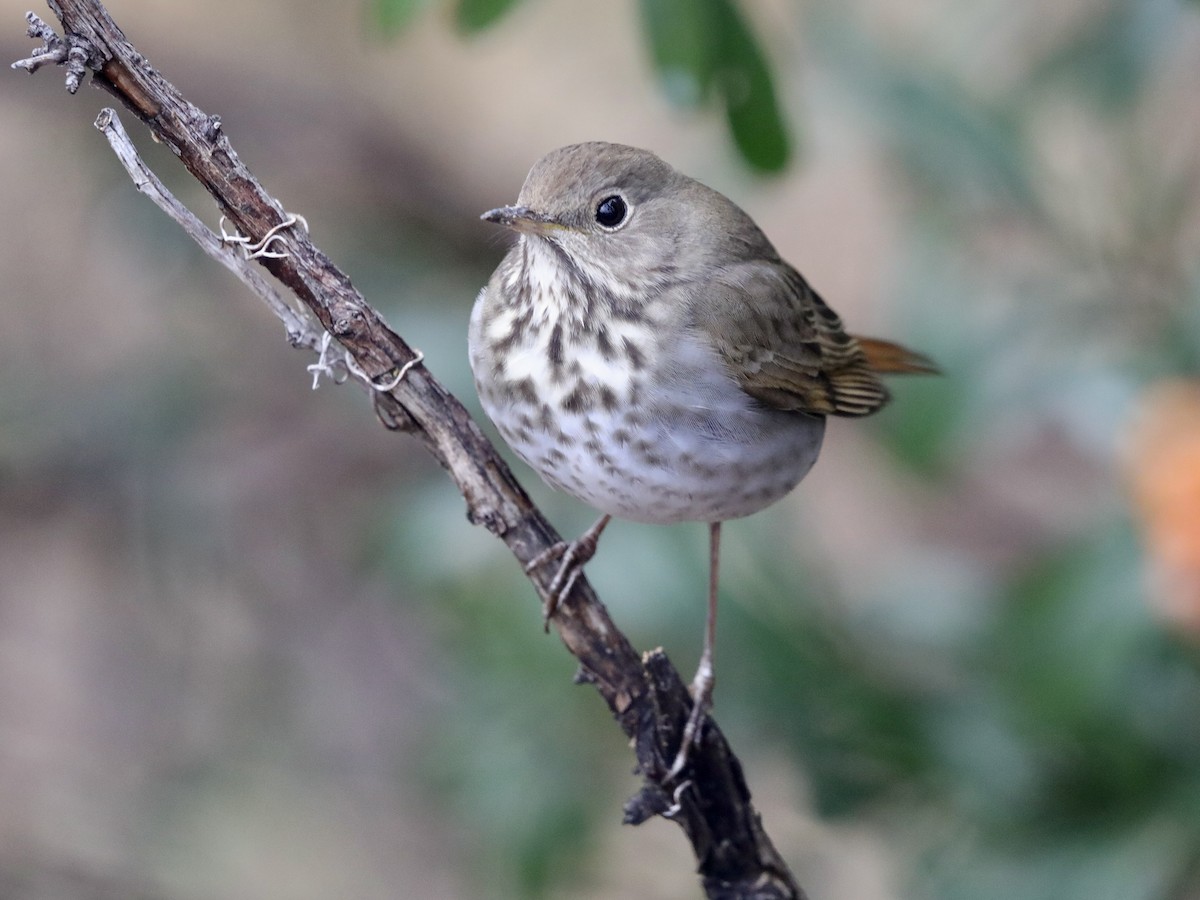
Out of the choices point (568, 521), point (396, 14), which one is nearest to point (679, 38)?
point (396, 14)

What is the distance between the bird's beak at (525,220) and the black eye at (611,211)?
0.35 feet

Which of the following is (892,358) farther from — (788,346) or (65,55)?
(65,55)

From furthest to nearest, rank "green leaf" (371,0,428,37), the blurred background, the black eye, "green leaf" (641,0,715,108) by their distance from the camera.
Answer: the blurred background → the black eye → "green leaf" (641,0,715,108) → "green leaf" (371,0,428,37)

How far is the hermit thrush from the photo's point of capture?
2570 millimetres

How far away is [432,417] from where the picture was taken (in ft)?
7.39

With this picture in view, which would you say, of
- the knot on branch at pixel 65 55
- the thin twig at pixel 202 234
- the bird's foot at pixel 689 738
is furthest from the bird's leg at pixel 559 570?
the knot on branch at pixel 65 55

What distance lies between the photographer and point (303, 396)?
523 cm

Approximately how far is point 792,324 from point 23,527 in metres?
3.24

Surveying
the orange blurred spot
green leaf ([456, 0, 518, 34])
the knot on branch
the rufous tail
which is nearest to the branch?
the knot on branch

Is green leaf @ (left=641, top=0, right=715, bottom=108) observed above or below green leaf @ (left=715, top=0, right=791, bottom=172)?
below

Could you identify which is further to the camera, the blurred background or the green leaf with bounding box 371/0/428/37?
the blurred background

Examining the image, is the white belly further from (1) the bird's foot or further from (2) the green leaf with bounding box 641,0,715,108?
(2) the green leaf with bounding box 641,0,715,108

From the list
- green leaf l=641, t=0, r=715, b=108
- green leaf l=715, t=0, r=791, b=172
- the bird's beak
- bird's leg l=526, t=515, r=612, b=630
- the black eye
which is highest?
the black eye

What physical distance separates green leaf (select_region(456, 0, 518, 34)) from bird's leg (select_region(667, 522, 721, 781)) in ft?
3.68
